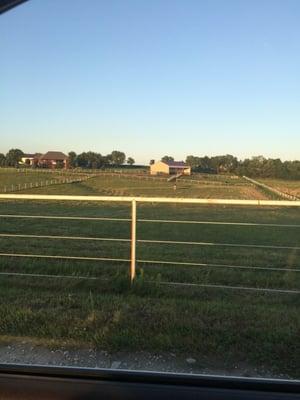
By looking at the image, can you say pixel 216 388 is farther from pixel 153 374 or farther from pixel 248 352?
pixel 248 352

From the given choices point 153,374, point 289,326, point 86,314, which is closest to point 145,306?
point 86,314

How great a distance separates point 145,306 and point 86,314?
0.53 metres

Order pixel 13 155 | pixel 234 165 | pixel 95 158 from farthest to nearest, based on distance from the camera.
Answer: pixel 234 165 → pixel 95 158 → pixel 13 155

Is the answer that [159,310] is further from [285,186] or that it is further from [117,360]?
[285,186]

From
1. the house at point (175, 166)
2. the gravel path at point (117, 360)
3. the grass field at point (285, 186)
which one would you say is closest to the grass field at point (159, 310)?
the gravel path at point (117, 360)

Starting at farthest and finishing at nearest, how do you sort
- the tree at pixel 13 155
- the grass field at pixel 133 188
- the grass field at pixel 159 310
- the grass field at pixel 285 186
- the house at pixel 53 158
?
the grass field at pixel 133 188 → the grass field at pixel 285 186 → the house at pixel 53 158 → the tree at pixel 13 155 → the grass field at pixel 159 310

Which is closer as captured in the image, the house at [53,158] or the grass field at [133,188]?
the house at [53,158]

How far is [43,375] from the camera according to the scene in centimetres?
157

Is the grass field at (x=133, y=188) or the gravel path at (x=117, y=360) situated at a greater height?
the gravel path at (x=117, y=360)

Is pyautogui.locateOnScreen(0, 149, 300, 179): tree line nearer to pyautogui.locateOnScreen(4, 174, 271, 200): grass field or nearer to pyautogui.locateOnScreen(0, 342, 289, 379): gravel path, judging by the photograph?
pyautogui.locateOnScreen(0, 342, 289, 379): gravel path

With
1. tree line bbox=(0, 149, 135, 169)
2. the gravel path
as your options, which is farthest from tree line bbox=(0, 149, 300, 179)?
the gravel path

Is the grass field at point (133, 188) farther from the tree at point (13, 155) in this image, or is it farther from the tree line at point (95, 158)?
the tree at point (13, 155)

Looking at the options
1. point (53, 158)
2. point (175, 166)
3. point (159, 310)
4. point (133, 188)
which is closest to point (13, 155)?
point (159, 310)

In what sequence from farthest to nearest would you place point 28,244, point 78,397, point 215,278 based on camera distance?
point 28,244 → point 215,278 → point 78,397
